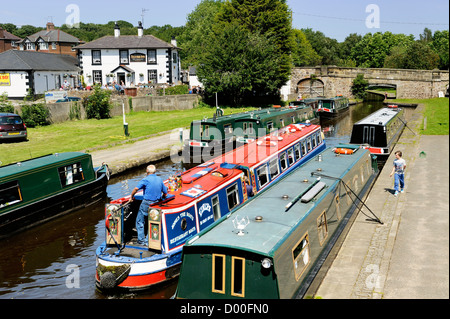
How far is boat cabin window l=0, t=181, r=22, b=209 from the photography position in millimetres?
14273

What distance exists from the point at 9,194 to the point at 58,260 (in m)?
3.32

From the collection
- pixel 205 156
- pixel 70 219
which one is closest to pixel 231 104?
pixel 205 156

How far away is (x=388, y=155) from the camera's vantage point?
21719mm

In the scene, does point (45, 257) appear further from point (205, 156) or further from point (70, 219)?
point (205, 156)

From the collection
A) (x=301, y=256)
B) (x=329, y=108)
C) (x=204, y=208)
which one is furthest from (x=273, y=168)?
(x=329, y=108)

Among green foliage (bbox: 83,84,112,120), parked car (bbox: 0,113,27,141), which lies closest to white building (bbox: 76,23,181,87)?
green foliage (bbox: 83,84,112,120)

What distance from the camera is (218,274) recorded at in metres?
7.87

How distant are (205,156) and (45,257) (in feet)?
43.9

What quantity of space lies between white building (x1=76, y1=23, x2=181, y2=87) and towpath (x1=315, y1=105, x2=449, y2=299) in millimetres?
41766

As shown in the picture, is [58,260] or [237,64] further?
[237,64]

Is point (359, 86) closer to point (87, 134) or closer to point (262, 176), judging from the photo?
point (87, 134)

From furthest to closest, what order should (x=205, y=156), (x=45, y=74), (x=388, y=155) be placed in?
(x=45, y=74) < (x=205, y=156) < (x=388, y=155)

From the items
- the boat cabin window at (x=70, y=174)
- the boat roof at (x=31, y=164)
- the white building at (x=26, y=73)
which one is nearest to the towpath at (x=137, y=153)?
the boat cabin window at (x=70, y=174)

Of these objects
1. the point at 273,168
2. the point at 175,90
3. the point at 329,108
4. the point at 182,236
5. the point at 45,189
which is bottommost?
the point at 182,236
